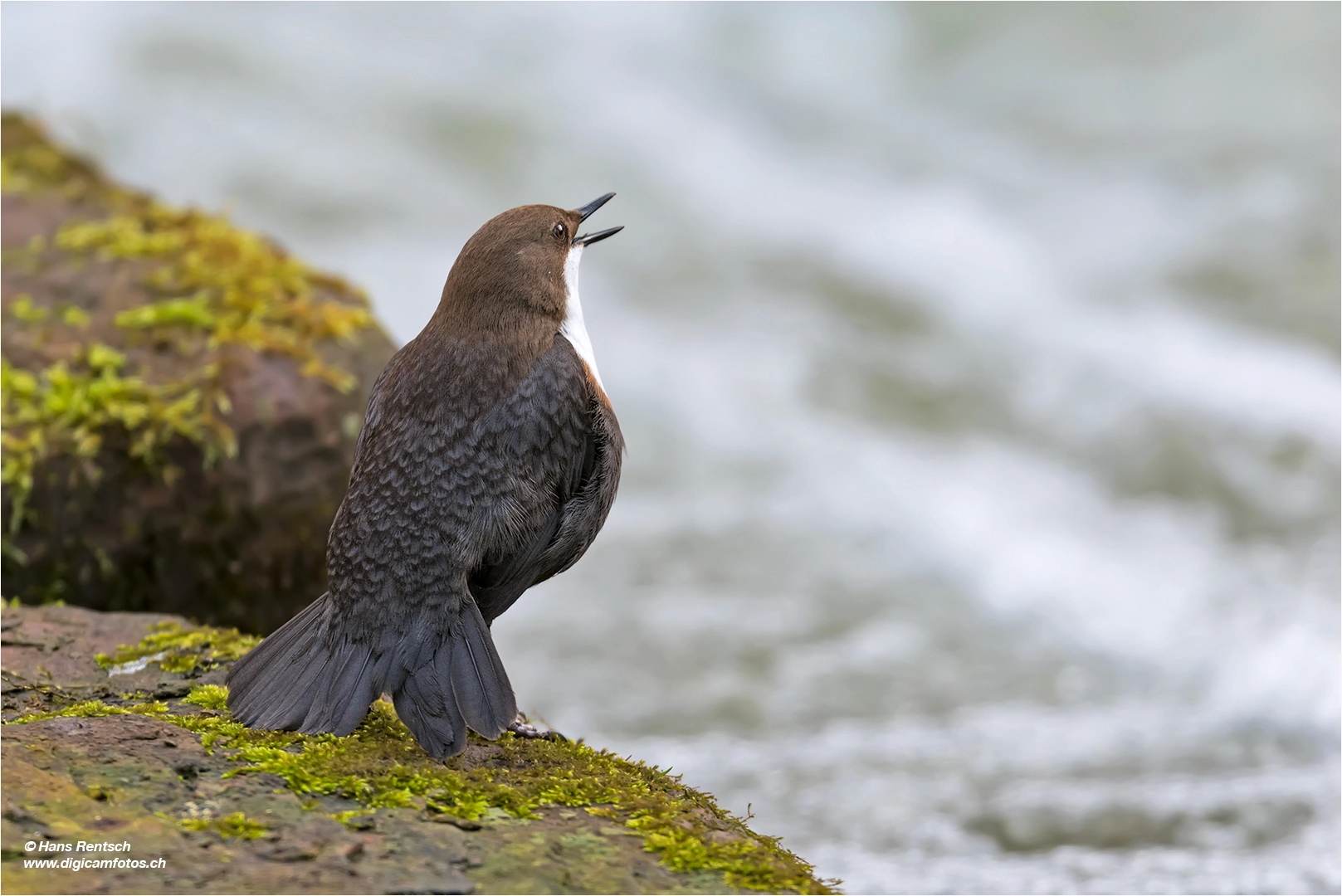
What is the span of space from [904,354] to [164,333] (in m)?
6.78

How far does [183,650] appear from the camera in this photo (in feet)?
11.4

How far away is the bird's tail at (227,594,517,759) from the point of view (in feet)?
8.93

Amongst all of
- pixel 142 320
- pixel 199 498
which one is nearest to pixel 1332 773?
pixel 199 498

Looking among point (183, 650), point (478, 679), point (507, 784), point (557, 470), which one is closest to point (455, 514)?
point (557, 470)

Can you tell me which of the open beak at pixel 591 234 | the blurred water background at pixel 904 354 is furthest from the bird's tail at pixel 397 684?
the open beak at pixel 591 234

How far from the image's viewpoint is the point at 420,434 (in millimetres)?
3010

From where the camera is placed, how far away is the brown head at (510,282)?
10.5 ft

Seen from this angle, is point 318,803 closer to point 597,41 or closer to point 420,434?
point 420,434

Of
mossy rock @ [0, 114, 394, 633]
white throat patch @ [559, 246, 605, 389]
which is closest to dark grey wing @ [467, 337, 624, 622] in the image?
white throat patch @ [559, 246, 605, 389]

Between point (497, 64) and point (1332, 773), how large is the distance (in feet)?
35.5

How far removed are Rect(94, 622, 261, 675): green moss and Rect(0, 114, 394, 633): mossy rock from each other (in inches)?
Result: 32.8

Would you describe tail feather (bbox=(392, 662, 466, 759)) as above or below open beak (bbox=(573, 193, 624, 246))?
below

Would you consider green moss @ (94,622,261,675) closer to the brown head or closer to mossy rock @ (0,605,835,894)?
mossy rock @ (0,605,835,894)

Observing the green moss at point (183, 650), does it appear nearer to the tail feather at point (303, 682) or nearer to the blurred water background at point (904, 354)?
the tail feather at point (303, 682)
